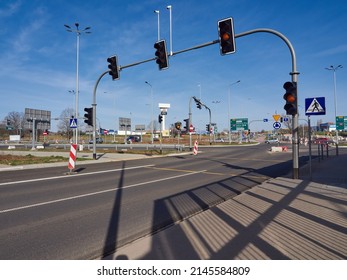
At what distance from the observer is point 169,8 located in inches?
735

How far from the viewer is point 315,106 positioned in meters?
10.2

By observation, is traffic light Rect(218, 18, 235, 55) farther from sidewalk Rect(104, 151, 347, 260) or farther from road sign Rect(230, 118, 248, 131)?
road sign Rect(230, 118, 248, 131)

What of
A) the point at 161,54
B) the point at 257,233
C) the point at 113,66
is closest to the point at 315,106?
the point at 257,233

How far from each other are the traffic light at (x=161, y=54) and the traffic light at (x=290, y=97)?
622 centimetres

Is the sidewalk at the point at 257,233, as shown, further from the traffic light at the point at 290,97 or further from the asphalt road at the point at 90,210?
the traffic light at the point at 290,97

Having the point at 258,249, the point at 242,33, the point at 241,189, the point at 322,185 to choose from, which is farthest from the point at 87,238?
the point at 242,33

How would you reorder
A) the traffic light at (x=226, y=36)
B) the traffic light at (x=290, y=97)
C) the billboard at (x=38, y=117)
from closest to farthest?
the traffic light at (x=290, y=97) < the traffic light at (x=226, y=36) < the billboard at (x=38, y=117)

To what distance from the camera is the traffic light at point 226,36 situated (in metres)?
10.9

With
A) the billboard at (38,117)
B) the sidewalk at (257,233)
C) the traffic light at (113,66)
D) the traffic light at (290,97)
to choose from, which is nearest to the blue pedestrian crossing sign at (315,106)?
the traffic light at (290,97)

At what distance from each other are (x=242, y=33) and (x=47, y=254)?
10711 millimetres

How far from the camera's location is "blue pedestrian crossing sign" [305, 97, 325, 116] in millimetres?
9969

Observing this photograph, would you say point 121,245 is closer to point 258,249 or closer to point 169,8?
point 258,249

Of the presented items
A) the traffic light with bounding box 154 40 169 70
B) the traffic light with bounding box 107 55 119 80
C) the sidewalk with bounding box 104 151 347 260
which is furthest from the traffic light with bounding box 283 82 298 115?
the traffic light with bounding box 107 55 119 80

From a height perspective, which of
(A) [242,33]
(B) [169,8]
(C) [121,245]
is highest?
(B) [169,8]
